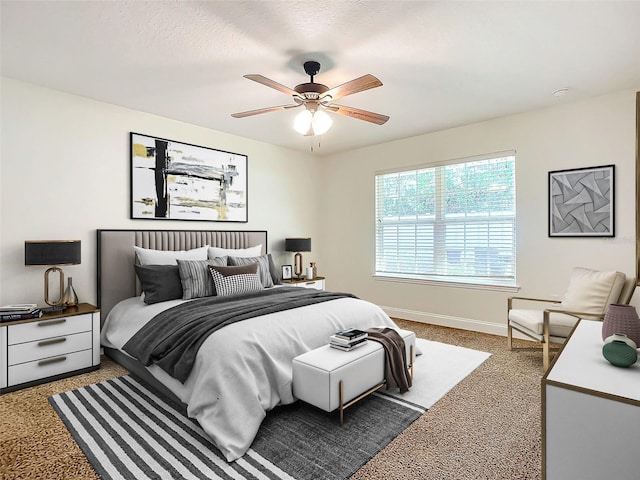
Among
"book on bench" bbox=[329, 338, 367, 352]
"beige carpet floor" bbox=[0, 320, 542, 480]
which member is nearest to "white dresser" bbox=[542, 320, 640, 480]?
"beige carpet floor" bbox=[0, 320, 542, 480]

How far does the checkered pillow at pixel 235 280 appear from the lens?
142 inches

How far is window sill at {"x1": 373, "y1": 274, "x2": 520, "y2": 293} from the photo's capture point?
4.35 meters

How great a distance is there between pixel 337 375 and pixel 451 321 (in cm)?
303

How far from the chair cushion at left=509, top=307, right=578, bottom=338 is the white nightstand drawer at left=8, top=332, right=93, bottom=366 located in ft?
13.5

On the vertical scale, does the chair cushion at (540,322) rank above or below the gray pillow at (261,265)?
below

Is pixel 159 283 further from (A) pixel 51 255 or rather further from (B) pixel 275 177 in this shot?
(B) pixel 275 177

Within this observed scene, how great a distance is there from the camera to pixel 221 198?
4.74 metres

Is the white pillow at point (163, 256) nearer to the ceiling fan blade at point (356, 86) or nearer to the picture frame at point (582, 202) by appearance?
the ceiling fan blade at point (356, 86)

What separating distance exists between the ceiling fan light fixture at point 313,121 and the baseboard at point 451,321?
313 cm

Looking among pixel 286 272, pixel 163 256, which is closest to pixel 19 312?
pixel 163 256

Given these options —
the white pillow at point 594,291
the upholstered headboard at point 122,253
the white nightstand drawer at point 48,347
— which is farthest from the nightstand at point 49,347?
the white pillow at point 594,291

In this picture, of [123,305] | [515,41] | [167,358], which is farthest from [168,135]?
[515,41]

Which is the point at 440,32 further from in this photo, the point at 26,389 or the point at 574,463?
the point at 26,389

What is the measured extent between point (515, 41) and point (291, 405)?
3113 mm
